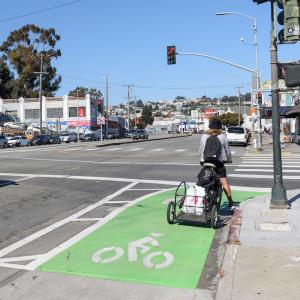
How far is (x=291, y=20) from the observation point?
8695 mm

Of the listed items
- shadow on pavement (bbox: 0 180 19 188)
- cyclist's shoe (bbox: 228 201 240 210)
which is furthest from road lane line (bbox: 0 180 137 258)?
shadow on pavement (bbox: 0 180 19 188)

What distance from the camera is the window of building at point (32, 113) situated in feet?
310

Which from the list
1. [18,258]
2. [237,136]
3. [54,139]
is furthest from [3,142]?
[18,258]

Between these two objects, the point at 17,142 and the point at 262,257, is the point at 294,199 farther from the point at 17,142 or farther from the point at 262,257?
the point at 17,142

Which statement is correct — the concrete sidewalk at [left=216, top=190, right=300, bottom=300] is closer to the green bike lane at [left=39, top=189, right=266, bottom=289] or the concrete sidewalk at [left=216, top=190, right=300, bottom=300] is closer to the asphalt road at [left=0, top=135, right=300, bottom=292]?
the green bike lane at [left=39, top=189, right=266, bottom=289]

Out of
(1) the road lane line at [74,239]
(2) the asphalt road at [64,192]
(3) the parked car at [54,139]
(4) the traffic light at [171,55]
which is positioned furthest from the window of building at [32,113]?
(1) the road lane line at [74,239]

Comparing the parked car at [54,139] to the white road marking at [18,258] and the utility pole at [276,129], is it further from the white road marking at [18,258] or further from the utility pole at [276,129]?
the white road marking at [18,258]

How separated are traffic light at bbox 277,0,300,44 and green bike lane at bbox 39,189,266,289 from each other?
3.57 meters

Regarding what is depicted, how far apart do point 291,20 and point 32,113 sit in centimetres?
8997

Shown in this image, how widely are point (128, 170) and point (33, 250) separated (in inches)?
486

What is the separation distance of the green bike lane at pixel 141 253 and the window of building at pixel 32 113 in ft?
289

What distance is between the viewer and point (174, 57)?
33.2 meters

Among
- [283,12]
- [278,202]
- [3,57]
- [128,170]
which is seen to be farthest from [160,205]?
[3,57]

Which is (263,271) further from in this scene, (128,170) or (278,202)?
(128,170)
